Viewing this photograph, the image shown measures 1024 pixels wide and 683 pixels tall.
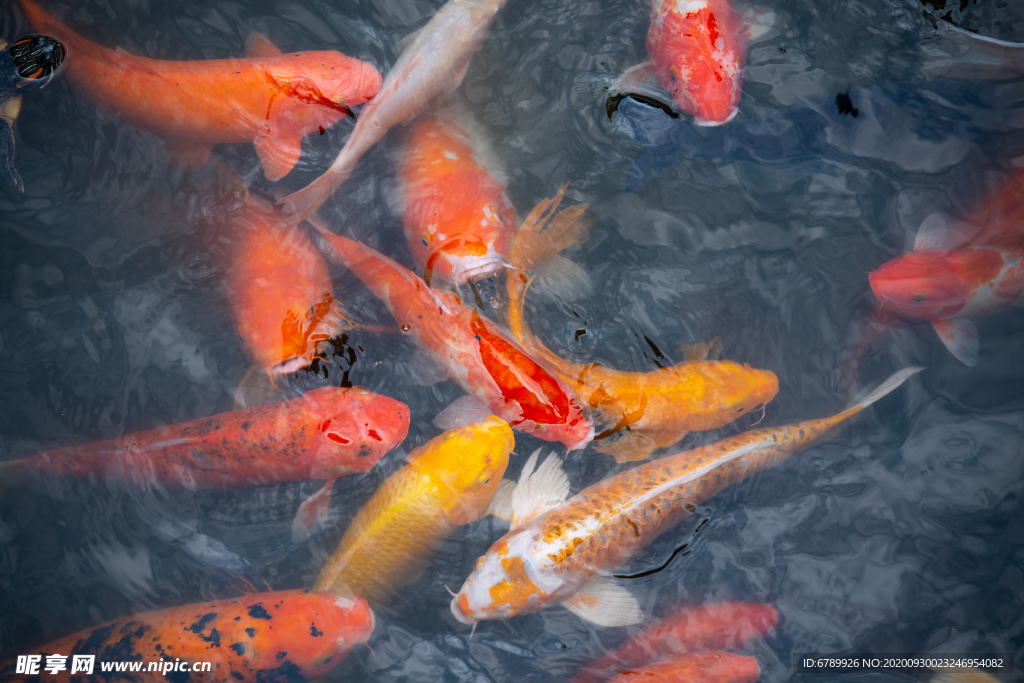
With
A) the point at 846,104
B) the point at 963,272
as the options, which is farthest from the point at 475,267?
the point at 963,272

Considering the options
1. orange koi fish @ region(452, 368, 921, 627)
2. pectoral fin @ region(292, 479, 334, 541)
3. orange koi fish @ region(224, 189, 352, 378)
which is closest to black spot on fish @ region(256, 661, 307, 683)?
pectoral fin @ region(292, 479, 334, 541)

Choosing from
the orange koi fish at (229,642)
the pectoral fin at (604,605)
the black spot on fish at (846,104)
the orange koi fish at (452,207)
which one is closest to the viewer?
the orange koi fish at (229,642)

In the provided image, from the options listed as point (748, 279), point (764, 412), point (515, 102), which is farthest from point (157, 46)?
point (764, 412)

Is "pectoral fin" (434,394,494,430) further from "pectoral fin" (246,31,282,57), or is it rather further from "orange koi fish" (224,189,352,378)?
"pectoral fin" (246,31,282,57)

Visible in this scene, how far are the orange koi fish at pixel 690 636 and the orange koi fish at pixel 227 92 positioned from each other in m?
3.53

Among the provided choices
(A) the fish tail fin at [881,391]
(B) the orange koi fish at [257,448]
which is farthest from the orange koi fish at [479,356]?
(A) the fish tail fin at [881,391]

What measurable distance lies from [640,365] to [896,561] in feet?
5.90

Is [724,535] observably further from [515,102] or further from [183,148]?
[183,148]

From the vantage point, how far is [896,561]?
3.31 metres

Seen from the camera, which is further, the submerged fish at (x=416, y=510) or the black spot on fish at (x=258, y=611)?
the submerged fish at (x=416, y=510)

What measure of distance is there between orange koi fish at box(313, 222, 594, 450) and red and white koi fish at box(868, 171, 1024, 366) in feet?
6.77

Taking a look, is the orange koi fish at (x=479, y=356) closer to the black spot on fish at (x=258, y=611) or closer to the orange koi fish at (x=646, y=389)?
the orange koi fish at (x=646, y=389)

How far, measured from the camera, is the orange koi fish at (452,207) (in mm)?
3445

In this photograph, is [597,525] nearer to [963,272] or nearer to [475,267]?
[475,267]
